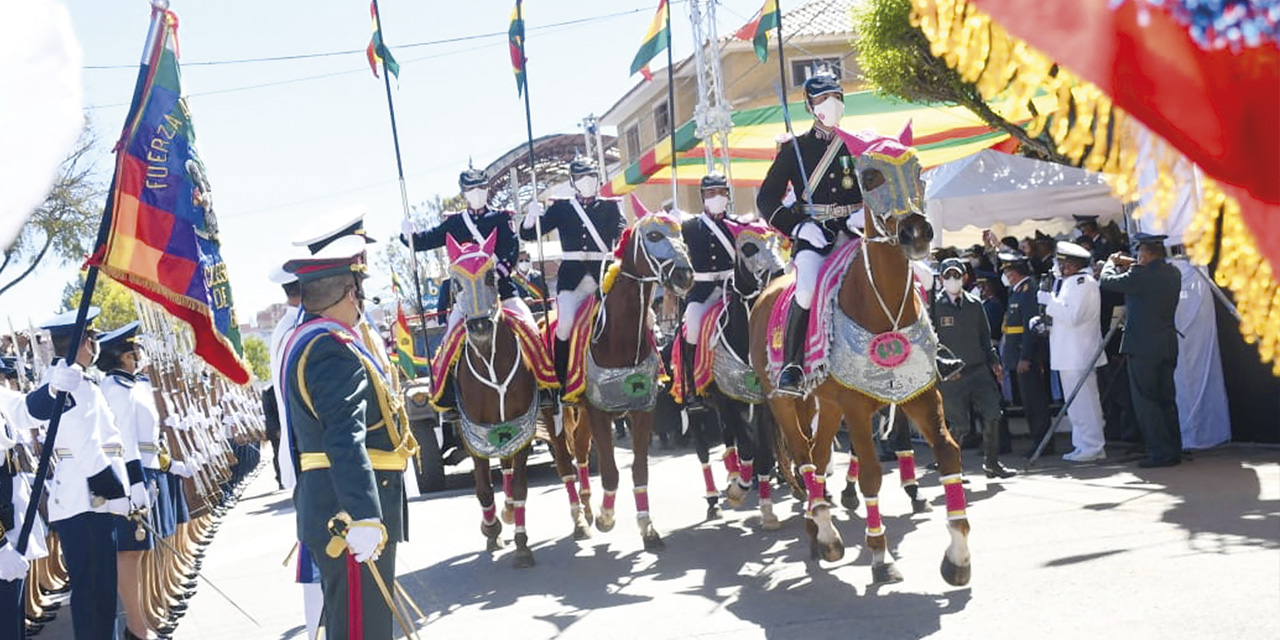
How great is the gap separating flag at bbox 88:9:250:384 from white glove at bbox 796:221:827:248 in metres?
3.45

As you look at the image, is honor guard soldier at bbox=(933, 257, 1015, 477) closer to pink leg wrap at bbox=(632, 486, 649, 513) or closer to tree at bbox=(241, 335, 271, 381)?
pink leg wrap at bbox=(632, 486, 649, 513)

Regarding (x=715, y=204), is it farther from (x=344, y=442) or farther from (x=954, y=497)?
(x=344, y=442)

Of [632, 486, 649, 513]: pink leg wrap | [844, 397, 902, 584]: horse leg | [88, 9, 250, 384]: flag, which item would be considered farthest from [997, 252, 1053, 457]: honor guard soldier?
[88, 9, 250, 384]: flag

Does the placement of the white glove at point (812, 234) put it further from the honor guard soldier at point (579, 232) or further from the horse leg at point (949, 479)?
the honor guard soldier at point (579, 232)

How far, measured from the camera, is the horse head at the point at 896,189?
20.7ft

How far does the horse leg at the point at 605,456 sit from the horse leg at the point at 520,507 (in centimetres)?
57

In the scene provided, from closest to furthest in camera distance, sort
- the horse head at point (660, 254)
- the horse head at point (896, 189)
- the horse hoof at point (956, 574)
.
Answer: the horse head at point (896, 189), the horse hoof at point (956, 574), the horse head at point (660, 254)

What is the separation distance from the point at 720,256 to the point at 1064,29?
8769mm

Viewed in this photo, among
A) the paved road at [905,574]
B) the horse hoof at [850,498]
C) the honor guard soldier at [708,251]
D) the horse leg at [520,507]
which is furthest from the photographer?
the honor guard soldier at [708,251]

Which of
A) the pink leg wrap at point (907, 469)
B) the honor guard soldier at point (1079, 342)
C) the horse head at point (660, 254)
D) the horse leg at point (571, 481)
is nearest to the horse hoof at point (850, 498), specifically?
the pink leg wrap at point (907, 469)

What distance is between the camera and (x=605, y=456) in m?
9.62

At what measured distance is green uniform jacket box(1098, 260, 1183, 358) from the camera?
10.2 m

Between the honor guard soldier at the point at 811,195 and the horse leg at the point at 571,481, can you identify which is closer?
the honor guard soldier at the point at 811,195

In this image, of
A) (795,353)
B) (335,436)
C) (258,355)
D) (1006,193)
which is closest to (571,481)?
(795,353)
